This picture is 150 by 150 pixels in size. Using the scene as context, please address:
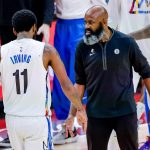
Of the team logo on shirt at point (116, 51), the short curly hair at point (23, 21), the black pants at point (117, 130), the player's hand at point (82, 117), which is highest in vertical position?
the short curly hair at point (23, 21)

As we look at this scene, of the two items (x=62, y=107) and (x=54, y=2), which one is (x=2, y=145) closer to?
(x=62, y=107)

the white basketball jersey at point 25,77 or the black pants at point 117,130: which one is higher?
the white basketball jersey at point 25,77

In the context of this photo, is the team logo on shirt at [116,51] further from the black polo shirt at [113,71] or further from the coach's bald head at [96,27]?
the coach's bald head at [96,27]

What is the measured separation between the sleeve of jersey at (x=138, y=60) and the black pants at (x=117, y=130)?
0.35 meters

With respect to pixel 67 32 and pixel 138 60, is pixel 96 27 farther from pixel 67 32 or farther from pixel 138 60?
pixel 67 32

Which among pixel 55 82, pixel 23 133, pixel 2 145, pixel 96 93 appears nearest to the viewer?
pixel 23 133

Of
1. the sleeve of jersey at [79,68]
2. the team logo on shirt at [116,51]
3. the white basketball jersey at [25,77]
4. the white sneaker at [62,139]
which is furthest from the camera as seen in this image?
the white sneaker at [62,139]

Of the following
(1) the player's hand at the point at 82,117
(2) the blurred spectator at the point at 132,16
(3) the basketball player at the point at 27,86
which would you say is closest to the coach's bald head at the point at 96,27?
(3) the basketball player at the point at 27,86

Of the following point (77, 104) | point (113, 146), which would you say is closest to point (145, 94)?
point (113, 146)

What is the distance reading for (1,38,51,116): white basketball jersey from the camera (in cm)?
373

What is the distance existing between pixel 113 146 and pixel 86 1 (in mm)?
1703

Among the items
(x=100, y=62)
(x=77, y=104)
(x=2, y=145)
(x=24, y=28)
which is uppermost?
(x=24, y=28)

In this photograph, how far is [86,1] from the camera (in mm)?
5703

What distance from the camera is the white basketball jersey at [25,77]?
12.2 feet
